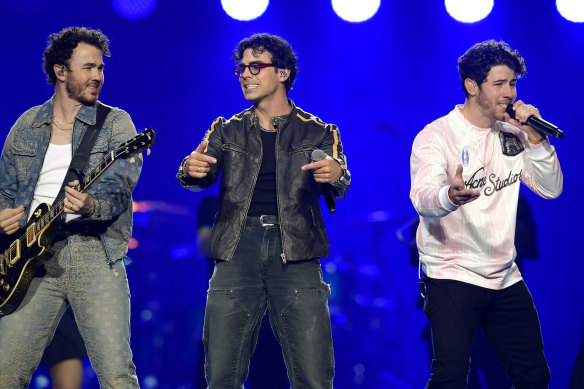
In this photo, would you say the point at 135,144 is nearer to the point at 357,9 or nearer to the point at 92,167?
the point at 92,167

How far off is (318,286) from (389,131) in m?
1.64

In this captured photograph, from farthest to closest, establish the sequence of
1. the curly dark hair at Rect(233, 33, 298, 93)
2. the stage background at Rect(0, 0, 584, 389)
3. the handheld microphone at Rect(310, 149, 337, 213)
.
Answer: the stage background at Rect(0, 0, 584, 389) < the curly dark hair at Rect(233, 33, 298, 93) < the handheld microphone at Rect(310, 149, 337, 213)

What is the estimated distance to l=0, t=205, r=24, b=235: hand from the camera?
3559 mm

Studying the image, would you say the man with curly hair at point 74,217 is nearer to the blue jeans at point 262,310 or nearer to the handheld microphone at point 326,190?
the blue jeans at point 262,310

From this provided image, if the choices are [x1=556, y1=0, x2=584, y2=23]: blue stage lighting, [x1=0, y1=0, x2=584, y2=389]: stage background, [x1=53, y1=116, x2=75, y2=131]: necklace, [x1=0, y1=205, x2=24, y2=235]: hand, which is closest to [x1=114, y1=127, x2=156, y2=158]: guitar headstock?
[x1=53, y1=116, x2=75, y2=131]: necklace

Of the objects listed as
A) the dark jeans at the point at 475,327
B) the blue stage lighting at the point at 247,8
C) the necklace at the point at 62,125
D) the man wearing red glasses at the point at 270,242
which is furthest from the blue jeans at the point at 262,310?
the blue stage lighting at the point at 247,8

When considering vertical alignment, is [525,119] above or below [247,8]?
below

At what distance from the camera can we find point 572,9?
5.00 meters

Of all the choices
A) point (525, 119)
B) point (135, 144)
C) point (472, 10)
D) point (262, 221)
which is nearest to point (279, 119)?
point (262, 221)

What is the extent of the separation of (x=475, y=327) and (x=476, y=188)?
0.75m

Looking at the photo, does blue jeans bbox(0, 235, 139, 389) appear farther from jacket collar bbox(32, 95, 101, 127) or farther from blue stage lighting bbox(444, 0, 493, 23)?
blue stage lighting bbox(444, 0, 493, 23)

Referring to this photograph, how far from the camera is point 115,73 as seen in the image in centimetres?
504

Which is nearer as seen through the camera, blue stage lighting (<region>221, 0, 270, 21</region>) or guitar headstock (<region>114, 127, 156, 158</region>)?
guitar headstock (<region>114, 127, 156, 158</region>)

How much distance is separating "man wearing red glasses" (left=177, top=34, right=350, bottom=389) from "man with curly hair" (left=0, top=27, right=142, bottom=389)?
445 millimetres
